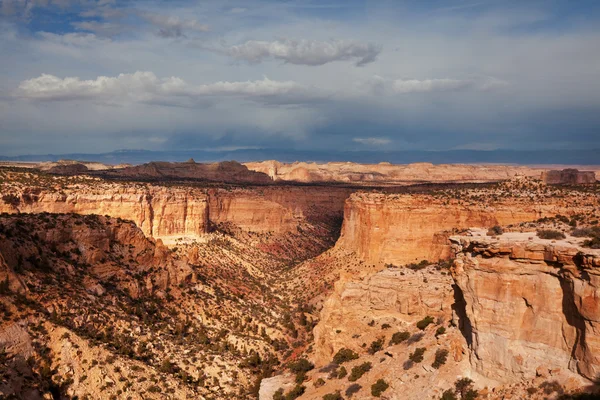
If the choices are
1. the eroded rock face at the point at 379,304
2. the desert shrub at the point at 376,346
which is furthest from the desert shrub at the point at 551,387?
the desert shrub at the point at 376,346

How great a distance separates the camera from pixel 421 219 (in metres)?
45.9

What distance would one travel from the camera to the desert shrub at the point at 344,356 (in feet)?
91.7

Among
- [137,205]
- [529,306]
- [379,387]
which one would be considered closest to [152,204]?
[137,205]

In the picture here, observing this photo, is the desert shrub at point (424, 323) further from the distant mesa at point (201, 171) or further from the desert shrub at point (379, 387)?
the distant mesa at point (201, 171)

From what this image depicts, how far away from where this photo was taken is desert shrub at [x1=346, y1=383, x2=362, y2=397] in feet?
78.2

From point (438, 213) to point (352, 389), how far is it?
944 inches

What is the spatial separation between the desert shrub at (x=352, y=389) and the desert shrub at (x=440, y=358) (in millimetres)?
4393

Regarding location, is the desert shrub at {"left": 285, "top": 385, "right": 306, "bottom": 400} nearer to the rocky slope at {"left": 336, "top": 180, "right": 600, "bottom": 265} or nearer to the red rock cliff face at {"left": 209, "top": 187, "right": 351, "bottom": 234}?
the rocky slope at {"left": 336, "top": 180, "right": 600, "bottom": 265}

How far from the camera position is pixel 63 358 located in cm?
2836

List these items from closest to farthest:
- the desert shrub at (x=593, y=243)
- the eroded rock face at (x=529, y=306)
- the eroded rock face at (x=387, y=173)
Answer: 1. the eroded rock face at (x=529, y=306)
2. the desert shrub at (x=593, y=243)
3. the eroded rock face at (x=387, y=173)

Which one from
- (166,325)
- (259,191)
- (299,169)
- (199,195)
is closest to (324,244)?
(259,191)

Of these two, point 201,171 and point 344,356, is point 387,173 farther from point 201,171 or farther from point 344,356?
point 344,356

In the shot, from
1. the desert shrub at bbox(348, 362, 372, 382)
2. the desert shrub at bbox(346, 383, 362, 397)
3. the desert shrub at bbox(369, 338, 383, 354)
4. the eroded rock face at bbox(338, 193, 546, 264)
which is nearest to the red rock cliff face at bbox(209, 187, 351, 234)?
the eroded rock face at bbox(338, 193, 546, 264)

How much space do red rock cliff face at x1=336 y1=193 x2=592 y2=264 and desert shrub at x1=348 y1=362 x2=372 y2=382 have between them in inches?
569
